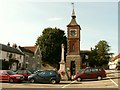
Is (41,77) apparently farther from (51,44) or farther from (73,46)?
(51,44)

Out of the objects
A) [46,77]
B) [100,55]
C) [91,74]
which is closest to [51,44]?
Answer: [100,55]

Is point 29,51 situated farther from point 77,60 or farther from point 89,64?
point 89,64

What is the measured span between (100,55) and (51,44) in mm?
24084

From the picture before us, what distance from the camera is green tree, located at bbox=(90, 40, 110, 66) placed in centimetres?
9038

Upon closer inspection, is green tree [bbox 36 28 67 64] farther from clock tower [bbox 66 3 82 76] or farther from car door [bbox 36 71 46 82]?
car door [bbox 36 71 46 82]

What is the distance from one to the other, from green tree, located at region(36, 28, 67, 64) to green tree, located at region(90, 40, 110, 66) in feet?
61.7

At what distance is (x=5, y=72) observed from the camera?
1172 inches

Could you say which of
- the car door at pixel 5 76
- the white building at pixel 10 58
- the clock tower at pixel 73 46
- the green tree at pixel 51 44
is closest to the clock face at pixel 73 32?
the clock tower at pixel 73 46

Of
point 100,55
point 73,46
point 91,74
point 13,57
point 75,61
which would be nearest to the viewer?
point 91,74

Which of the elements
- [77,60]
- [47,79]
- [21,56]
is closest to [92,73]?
[47,79]

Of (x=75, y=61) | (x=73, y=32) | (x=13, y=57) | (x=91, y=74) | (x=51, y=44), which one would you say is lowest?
(x=91, y=74)

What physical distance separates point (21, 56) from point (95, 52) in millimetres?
33912

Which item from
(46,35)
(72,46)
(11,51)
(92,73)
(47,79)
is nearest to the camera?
(47,79)

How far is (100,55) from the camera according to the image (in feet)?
300
